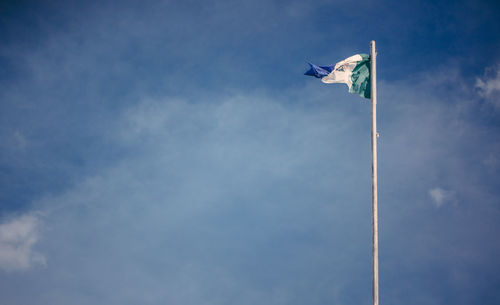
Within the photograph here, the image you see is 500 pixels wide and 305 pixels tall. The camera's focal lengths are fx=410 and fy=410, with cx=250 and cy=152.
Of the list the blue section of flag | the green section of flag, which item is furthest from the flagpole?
the blue section of flag

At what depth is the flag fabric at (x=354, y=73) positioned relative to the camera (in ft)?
74.6

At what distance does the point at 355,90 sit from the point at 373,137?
473 cm

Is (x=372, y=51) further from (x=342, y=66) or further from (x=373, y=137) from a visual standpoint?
(x=373, y=137)

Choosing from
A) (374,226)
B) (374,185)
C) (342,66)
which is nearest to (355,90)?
(342,66)

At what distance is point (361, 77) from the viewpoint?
74.7 feet

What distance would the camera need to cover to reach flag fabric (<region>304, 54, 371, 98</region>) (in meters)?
22.8

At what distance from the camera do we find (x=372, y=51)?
822 inches

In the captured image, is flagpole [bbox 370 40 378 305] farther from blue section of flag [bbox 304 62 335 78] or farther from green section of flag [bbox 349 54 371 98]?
blue section of flag [bbox 304 62 335 78]

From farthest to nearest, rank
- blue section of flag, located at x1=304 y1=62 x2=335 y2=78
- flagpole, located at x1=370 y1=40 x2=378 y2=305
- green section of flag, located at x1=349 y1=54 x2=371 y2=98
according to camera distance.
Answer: blue section of flag, located at x1=304 y1=62 x2=335 y2=78, green section of flag, located at x1=349 y1=54 x2=371 y2=98, flagpole, located at x1=370 y1=40 x2=378 y2=305

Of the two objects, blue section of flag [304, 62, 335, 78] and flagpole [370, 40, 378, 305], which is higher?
blue section of flag [304, 62, 335, 78]

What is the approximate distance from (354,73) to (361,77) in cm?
46

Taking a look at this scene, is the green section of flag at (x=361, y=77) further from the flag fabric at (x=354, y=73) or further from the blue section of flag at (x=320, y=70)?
the blue section of flag at (x=320, y=70)

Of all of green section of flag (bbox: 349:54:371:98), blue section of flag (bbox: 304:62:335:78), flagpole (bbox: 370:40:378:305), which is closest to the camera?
flagpole (bbox: 370:40:378:305)

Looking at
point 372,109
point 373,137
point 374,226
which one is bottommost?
point 374,226
